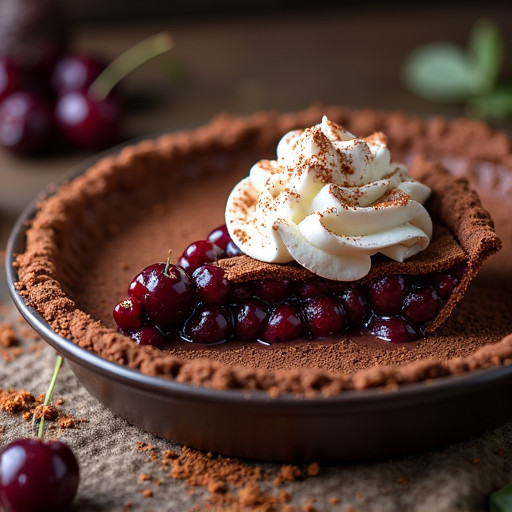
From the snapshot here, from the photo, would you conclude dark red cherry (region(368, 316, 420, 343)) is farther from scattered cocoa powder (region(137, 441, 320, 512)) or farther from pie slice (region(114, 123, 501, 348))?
scattered cocoa powder (region(137, 441, 320, 512))

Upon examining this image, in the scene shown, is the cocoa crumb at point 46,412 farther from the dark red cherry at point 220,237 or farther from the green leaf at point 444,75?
the green leaf at point 444,75

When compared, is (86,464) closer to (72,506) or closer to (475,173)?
(72,506)

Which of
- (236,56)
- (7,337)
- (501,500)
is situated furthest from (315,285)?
(236,56)

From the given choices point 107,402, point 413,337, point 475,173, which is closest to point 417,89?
point 475,173

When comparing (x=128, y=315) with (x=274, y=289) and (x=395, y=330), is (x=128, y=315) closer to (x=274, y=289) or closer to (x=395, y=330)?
(x=274, y=289)

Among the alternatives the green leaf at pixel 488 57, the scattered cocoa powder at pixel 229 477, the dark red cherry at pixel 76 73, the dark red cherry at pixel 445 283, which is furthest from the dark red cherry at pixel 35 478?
the green leaf at pixel 488 57
